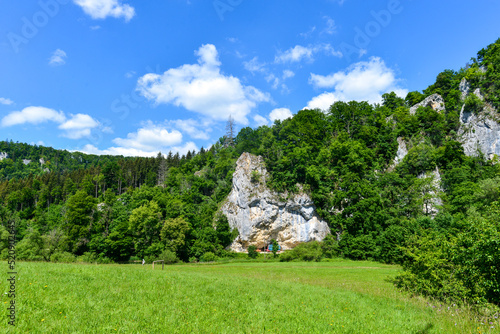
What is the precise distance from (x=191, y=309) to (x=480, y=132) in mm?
70875

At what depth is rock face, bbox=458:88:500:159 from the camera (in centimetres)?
5234

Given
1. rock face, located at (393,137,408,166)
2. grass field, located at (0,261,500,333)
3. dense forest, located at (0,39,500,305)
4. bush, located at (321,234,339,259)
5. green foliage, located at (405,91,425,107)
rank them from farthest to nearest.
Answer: green foliage, located at (405,91,425,107)
rock face, located at (393,137,408,166)
bush, located at (321,234,339,259)
dense forest, located at (0,39,500,305)
grass field, located at (0,261,500,333)

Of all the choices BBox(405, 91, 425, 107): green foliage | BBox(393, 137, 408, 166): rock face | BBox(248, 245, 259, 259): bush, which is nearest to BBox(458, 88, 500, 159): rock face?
BBox(393, 137, 408, 166): rock face

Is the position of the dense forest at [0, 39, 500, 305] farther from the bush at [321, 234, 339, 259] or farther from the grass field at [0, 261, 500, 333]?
the grass field at [0, 261, 500, 333]

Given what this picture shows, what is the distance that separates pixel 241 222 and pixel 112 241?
2885cm

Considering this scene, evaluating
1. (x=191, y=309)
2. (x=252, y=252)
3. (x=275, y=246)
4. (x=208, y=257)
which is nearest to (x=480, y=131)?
(x=275, y=246)

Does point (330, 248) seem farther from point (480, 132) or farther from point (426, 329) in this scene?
point (426, 329)

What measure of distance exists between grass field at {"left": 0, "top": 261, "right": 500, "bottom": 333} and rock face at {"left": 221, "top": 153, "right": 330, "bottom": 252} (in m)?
47.6

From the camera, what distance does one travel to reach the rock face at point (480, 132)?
5234 cm

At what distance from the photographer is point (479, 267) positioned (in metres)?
10.5

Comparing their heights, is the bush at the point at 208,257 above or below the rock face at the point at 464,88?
below

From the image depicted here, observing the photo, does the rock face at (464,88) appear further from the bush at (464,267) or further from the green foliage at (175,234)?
the green foliage at (175,234)

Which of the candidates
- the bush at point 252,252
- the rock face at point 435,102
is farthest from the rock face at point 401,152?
the bush at point 252,252

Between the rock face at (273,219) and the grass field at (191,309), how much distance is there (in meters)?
47.6
